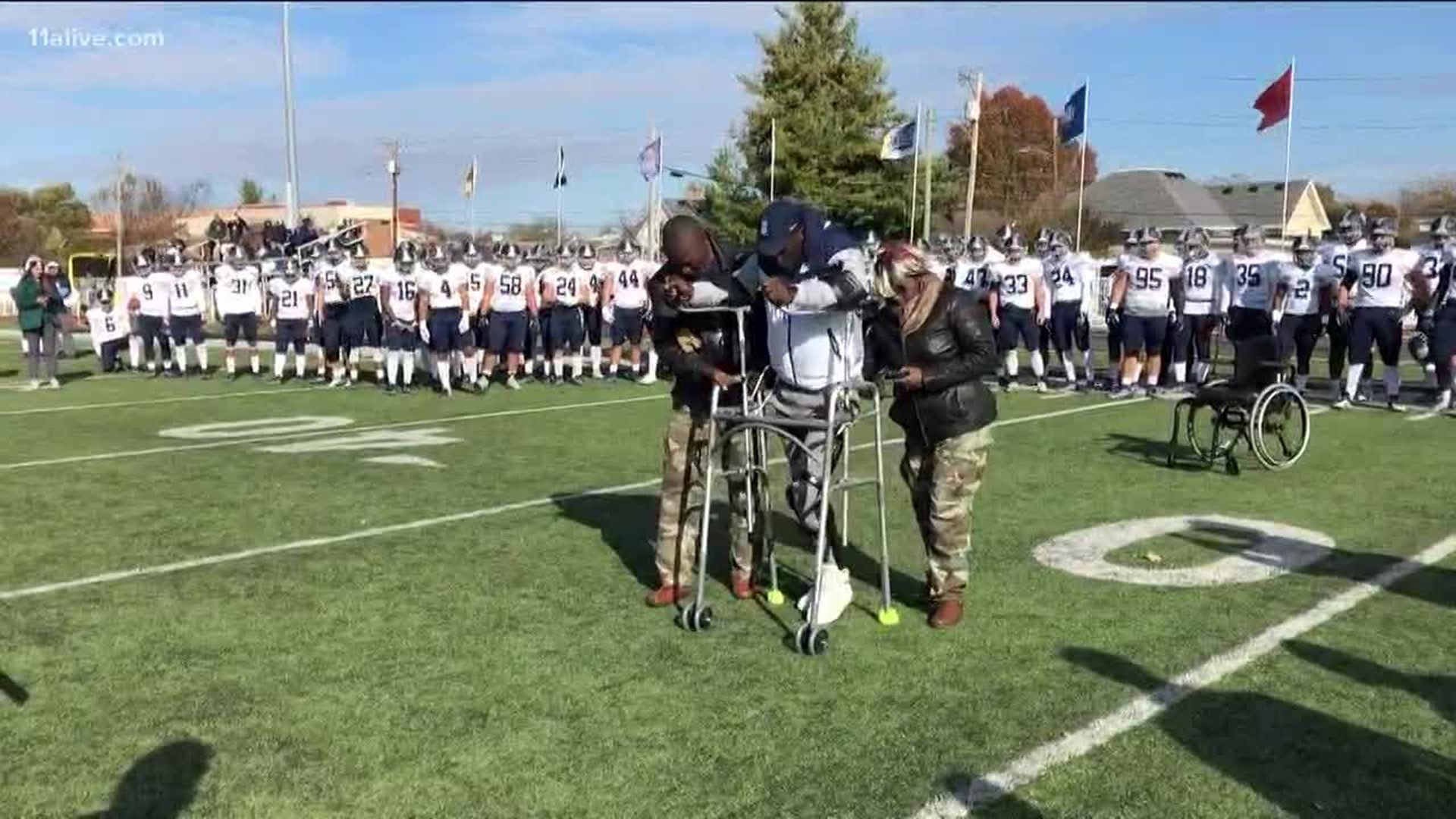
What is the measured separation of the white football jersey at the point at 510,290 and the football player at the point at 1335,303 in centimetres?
1032

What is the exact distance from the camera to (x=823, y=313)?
5.67m

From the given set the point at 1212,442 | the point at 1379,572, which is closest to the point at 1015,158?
the point at 1212,442

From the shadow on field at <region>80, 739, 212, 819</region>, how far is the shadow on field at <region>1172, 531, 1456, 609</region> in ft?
18.3

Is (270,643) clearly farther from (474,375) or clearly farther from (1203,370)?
(1203,370)

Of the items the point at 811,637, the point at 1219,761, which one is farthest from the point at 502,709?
the point at 1219,761

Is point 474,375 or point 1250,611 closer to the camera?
point 1250,611

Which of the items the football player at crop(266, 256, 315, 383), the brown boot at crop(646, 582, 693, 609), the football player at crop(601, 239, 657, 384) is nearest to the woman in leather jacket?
the brown boot at crop(646, 582, 693, 609)

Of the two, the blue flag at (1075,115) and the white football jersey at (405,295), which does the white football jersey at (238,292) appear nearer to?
the white football jersey at (405,295)

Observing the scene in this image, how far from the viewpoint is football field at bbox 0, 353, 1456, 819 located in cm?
413

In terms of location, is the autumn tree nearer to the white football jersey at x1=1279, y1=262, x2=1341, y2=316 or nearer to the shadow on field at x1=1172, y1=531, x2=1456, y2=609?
the white football jersey at x1=1279, y1=262, x2=1341, y2=316

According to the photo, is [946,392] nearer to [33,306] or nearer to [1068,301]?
[1068,301]

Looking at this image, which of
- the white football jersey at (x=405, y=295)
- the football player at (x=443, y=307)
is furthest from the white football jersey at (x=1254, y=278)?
the white football jersey at (x=405, y=295)

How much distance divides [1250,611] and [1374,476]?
14.6ft

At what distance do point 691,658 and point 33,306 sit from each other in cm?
1558
